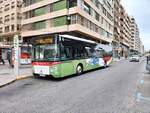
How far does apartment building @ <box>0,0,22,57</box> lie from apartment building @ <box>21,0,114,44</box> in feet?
17.3

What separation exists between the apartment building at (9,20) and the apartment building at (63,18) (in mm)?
5279

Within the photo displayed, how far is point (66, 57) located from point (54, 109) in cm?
764

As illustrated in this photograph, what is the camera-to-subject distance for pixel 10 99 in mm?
7949

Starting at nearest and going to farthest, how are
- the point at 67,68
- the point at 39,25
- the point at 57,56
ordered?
the point at 57,56 < the point at 67,68 < the point at 39,25

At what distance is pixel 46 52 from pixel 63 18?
86.3 feet

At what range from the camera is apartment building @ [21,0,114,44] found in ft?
122

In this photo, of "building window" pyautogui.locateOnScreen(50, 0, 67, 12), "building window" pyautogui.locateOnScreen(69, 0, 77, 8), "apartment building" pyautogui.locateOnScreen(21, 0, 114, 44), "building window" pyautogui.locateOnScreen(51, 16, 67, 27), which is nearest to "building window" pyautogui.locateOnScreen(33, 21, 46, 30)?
"apartment building" pyautogui.locateOnScreen(21, 0, 114, 44)

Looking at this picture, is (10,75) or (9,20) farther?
(9,20)

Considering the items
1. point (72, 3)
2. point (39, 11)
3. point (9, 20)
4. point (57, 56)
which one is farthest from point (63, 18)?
point (57, 56)

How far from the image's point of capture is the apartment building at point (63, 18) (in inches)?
1469

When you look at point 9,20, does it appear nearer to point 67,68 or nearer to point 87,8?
point 87,8

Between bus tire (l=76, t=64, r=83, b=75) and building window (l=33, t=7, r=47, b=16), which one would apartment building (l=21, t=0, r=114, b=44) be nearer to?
building window (l=33, t=7, r=47, b=16)

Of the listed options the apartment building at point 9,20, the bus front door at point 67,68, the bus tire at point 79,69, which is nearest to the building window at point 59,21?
the apartment building at point 9,20

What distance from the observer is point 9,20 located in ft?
195
